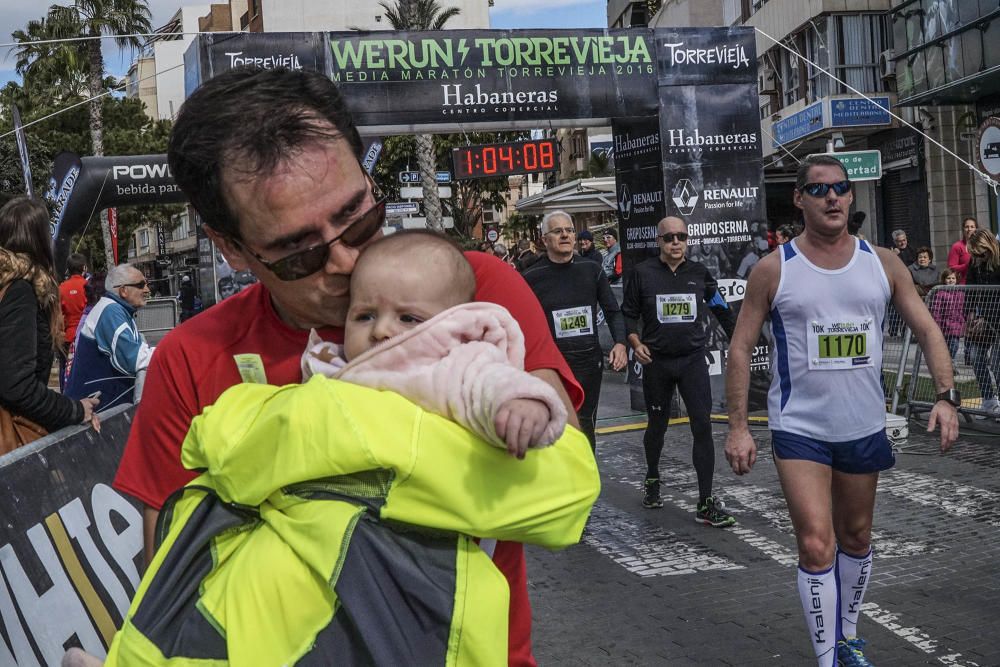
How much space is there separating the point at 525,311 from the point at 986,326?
9.55 m

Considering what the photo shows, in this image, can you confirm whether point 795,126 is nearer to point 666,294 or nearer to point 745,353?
point 666,294

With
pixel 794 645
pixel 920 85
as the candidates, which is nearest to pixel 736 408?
pixel 794 645

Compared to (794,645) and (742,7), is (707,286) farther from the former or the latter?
(742,7)

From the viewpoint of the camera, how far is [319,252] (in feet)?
6.21

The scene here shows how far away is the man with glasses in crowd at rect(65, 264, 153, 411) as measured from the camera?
7.51 m

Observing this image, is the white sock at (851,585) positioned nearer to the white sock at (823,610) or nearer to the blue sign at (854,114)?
the white sock at (823,610)

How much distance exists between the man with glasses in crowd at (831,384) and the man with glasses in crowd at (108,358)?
4264 mm

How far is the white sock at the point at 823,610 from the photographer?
14.9 feet

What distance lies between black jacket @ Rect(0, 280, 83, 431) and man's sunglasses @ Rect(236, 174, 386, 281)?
12.4 ft

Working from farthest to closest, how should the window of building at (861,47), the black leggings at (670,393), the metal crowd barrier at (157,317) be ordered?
the window of building at (861,47) → the metal crowd barrier at (157,317) → the black leggings at (670,393)

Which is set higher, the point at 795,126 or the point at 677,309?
the point at 795,126

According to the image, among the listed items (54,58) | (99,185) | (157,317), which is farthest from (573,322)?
(54,58)

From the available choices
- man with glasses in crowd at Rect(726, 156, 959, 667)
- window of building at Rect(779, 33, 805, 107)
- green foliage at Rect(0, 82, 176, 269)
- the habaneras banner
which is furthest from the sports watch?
green foliage at Rect(0, 82, 176, 269)

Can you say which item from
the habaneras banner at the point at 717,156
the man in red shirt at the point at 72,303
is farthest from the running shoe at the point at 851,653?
the man in red shirt at the point at 72,303
